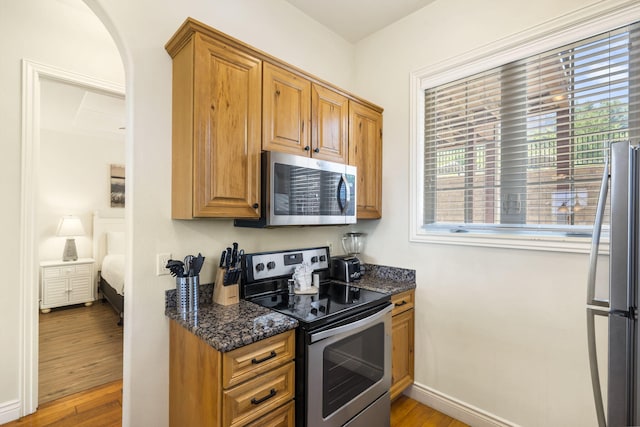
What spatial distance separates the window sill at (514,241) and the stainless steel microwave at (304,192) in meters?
0.63

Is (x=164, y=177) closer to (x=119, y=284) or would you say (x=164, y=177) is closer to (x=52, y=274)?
(x=119, y=284)

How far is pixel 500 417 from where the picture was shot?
192 centimetres

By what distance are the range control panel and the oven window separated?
638mm

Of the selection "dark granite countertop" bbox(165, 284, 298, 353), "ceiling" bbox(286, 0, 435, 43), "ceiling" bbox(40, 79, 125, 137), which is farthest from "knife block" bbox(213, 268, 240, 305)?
"ceiling" bbox(40, 79, 125, 137)

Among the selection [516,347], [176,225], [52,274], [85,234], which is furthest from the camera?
[85,234]

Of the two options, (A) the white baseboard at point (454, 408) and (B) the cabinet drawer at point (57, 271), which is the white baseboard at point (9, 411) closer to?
(A) the white baseboard at point (454, 408)

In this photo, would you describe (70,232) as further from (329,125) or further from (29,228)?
(329,125)

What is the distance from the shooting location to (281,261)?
205 centimetres

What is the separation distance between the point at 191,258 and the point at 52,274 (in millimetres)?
4288

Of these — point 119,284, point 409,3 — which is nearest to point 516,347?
point 409,3

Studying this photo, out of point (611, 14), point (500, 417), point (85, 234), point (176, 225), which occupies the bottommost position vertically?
point (500, 417)

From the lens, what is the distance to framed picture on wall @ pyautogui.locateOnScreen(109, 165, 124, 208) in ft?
17.2

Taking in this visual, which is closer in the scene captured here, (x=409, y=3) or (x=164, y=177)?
(x=164, y=177)

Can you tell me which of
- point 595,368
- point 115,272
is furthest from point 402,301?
point 115,272
